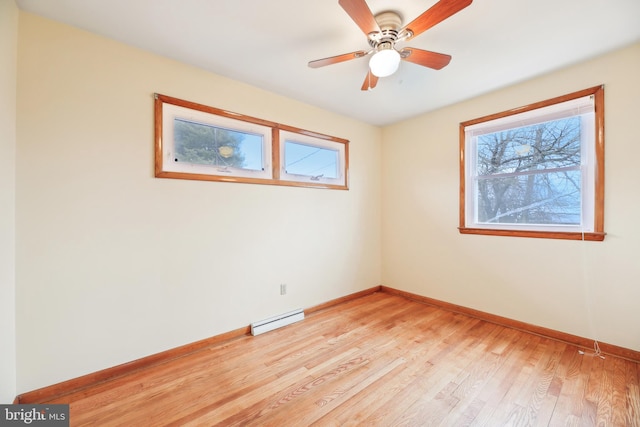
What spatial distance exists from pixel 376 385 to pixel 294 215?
1777 millimetres

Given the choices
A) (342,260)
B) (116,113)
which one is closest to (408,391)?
(342,260)

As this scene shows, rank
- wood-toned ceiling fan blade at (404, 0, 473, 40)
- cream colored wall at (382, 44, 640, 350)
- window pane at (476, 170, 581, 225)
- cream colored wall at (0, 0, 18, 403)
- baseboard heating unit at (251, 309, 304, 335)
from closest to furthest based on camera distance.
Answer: wood-toned ceiling fan blade at (404, 0, 473, 40)
cream colored wall at (0, 0, 18, 403)
cream colored wall at (382, 44, 640, 350)
window pane at (476, 170, 581, 225)
baseboard heating unit at (251, 309, 304, 335)

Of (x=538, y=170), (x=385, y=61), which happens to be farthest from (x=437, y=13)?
(x=538, y=170)

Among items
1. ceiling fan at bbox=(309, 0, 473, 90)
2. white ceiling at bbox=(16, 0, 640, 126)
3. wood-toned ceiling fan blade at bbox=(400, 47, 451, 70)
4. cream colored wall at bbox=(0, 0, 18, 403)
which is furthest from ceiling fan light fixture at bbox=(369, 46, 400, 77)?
cream colored wall at bbox=(0, 0, 18, 403)

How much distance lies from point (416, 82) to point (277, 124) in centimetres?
147

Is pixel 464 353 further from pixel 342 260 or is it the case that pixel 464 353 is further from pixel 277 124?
pixel 277 124

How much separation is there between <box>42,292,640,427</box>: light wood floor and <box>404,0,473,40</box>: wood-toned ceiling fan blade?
2.27 metres

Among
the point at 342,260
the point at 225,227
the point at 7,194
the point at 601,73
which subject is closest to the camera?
the point at 7,194

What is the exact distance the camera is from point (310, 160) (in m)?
3.09

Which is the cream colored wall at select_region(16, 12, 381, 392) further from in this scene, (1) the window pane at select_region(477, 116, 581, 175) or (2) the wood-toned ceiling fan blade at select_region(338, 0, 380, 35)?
(1) the window pane at select_region(477, 116, 581, 175)

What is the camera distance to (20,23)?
1599 millimetres

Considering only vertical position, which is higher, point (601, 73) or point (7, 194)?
point (601, 73)

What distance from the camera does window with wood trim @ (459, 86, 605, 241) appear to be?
222 centimetres

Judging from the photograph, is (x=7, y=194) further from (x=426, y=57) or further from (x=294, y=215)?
(x=426, y=57)
